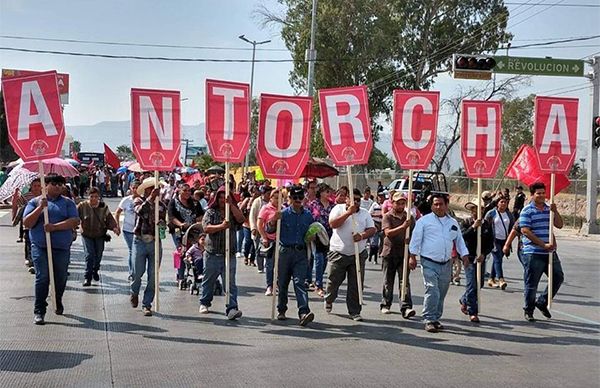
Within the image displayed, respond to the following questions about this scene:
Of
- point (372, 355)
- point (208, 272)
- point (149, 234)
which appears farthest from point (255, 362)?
point (149, 234)

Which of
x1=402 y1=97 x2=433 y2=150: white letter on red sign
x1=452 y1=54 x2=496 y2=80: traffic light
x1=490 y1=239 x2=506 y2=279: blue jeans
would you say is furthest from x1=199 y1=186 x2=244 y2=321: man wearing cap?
x1=452 y1=54 x2=496 y2=80: traffic light

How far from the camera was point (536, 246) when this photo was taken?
1005 centimetres

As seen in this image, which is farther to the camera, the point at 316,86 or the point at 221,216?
the point at 316,86

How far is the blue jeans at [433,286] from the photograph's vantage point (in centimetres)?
917

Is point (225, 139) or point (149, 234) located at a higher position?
point (225, 139)

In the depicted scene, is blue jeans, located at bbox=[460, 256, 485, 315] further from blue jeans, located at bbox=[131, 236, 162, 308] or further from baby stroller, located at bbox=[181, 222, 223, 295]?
blue jeans, located at bbox=[131, 236, 162, 308]

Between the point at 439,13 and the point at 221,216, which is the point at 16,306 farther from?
the point at 439,13

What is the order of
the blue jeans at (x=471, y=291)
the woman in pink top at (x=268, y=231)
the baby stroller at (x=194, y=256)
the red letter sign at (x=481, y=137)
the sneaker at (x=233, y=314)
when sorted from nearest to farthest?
the sneaker at (x=233, y=314), the blue jeans at (x=471, y=291), the woman in pink top at (x=268, y=231), the red letter sign at (x=481, y=137), the baby stroller at (x=194, y=256)

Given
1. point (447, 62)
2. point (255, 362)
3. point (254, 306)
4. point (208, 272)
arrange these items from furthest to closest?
point (447, 62) < point (254, 306) < point (208, 272) < point (255, 362)

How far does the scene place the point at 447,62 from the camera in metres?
43.8

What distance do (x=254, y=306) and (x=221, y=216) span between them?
1.71 meters

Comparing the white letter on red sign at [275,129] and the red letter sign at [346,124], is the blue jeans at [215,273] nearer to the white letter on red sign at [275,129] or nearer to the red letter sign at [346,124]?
the white letter on red sign at [275,129]

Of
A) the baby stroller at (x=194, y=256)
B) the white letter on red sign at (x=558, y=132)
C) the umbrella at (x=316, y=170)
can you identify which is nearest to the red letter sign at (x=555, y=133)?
the white letter on red sign at (x=558, y=132)

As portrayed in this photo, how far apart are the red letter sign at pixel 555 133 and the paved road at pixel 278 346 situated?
7.53 ft
